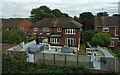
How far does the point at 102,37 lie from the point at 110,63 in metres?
4.31

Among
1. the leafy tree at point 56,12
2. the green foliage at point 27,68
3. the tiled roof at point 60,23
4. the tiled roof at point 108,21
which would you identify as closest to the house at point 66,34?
the tiled roof at point 60,23

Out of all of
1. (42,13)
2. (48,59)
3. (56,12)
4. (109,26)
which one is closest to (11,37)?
(48,59)

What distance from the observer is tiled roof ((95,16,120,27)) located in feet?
36.2

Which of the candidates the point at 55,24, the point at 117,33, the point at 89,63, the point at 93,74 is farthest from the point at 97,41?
the point at 93,74

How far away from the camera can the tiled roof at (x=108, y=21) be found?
1103cm

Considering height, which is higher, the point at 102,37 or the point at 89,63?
the point at 102,37

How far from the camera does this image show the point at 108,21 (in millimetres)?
11406

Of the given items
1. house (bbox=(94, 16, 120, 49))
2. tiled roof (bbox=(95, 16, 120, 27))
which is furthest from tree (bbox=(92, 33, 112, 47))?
tiled roof (bbox=(95, 16, 120, 27))

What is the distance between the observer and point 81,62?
484 cm

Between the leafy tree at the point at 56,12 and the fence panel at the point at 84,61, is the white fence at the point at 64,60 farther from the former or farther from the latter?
the leafy tree at the point at 56,12

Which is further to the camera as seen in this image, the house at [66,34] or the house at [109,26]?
the house at [109,26]

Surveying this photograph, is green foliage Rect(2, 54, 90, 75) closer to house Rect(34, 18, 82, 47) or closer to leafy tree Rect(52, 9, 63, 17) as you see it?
house Rect(34, 18, 82, 47)

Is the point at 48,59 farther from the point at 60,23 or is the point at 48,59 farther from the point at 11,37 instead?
the point at 60,23

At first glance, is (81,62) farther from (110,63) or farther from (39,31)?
(39,31)
